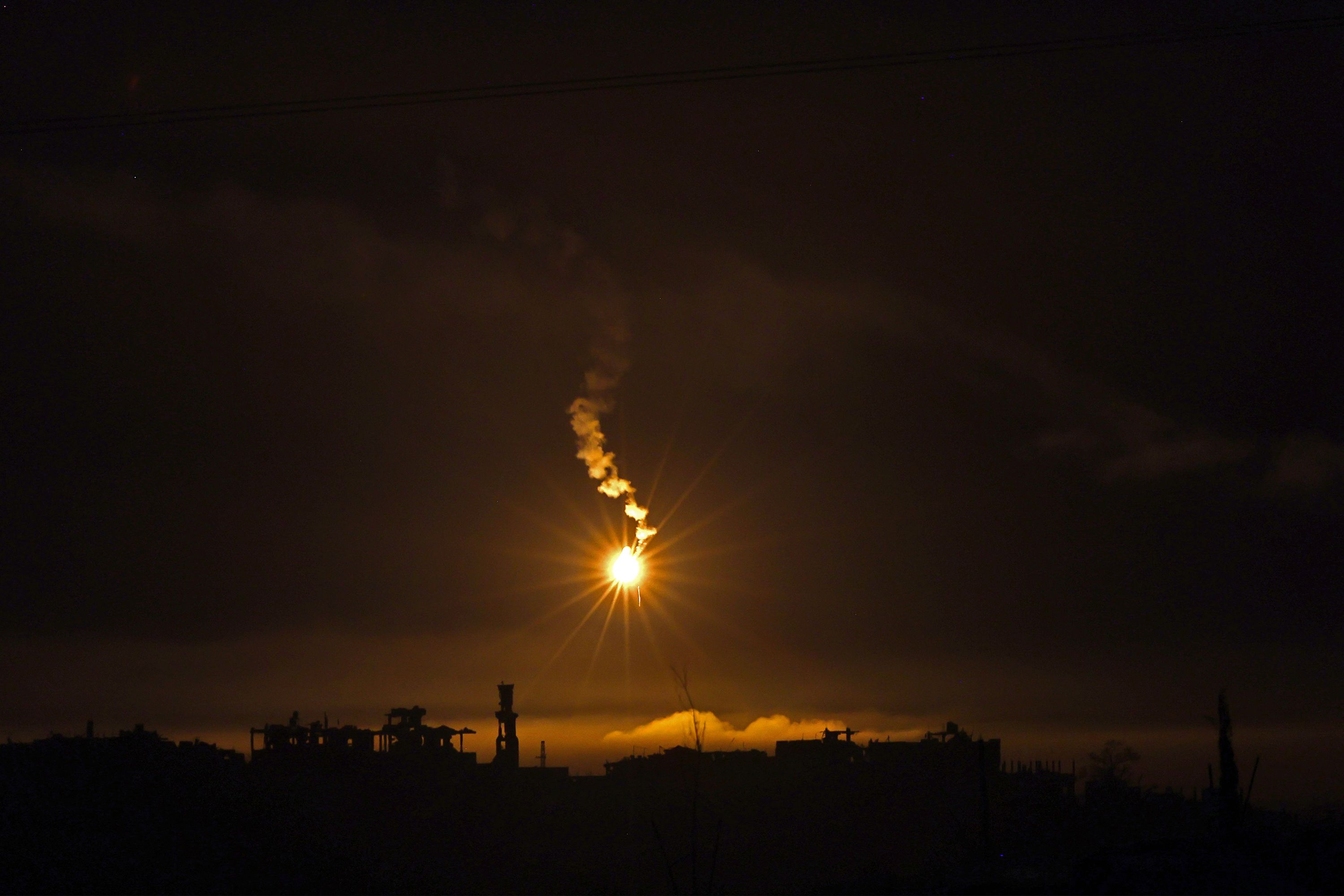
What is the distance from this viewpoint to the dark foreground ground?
48.8m

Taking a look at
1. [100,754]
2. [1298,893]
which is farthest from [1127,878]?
[100,754]

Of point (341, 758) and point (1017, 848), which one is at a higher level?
point (341, 758)

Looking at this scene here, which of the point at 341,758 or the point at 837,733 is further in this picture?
the point at 837,733

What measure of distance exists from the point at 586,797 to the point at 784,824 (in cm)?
1305

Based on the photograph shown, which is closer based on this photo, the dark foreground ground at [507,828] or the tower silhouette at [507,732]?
the dark foreground ground at [507,828]

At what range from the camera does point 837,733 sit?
77375mm

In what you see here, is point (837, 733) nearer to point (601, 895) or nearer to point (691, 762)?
point (691, 762)

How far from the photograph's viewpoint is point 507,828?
65.1m

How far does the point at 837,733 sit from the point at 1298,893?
5943 cm

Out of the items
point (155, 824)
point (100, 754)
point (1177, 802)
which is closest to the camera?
point (155, 824)

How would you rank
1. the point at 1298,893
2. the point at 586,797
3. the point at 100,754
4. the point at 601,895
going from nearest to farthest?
the point at 1298,893
the point at 601,895
the point at 100,754
the point at 586,797

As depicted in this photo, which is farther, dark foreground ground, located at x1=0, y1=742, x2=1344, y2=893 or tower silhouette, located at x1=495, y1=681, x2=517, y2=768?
tower silhouette, located at x1=495, y1=681, x2=517, y2=768

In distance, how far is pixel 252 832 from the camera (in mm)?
55031

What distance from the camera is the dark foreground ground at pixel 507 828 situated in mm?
48812
